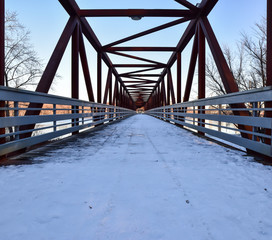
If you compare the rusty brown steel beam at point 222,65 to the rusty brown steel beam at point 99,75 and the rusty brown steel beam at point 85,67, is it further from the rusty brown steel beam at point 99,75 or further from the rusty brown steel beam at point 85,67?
the rusty brown steel beam at point 99,75

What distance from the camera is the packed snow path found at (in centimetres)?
127

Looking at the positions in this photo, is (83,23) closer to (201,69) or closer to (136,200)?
(201,69)

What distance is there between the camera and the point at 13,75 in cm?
1602

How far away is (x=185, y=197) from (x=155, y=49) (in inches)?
474

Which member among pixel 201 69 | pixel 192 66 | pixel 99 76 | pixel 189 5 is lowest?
pixel 201 69

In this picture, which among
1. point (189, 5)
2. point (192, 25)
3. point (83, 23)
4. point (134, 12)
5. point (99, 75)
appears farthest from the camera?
point (99, 75)

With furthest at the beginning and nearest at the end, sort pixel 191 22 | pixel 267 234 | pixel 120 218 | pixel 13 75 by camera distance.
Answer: pixel 13 75
pixel 191 22
pixel 120 218
pixel 267 234

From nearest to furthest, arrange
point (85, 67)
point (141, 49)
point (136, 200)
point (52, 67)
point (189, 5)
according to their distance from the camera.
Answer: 1. point (136, 200)
2. point (52, 67)
3. point (189, 5)
4. point (85, 67)
5. point (141, 49)

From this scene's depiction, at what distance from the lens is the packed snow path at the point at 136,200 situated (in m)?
1.27

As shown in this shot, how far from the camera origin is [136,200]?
1.65 m

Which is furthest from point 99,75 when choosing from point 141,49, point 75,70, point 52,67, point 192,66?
point 52,67

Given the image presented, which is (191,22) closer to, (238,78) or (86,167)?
(238,78)

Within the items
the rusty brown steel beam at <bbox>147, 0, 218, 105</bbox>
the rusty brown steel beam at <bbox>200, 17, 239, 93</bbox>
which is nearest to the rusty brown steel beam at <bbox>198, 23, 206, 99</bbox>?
the rusty brown steel beam at <bbox>200, 17, 239, 93</bbox>

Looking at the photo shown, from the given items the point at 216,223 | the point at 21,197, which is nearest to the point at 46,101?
the point at 21,197
